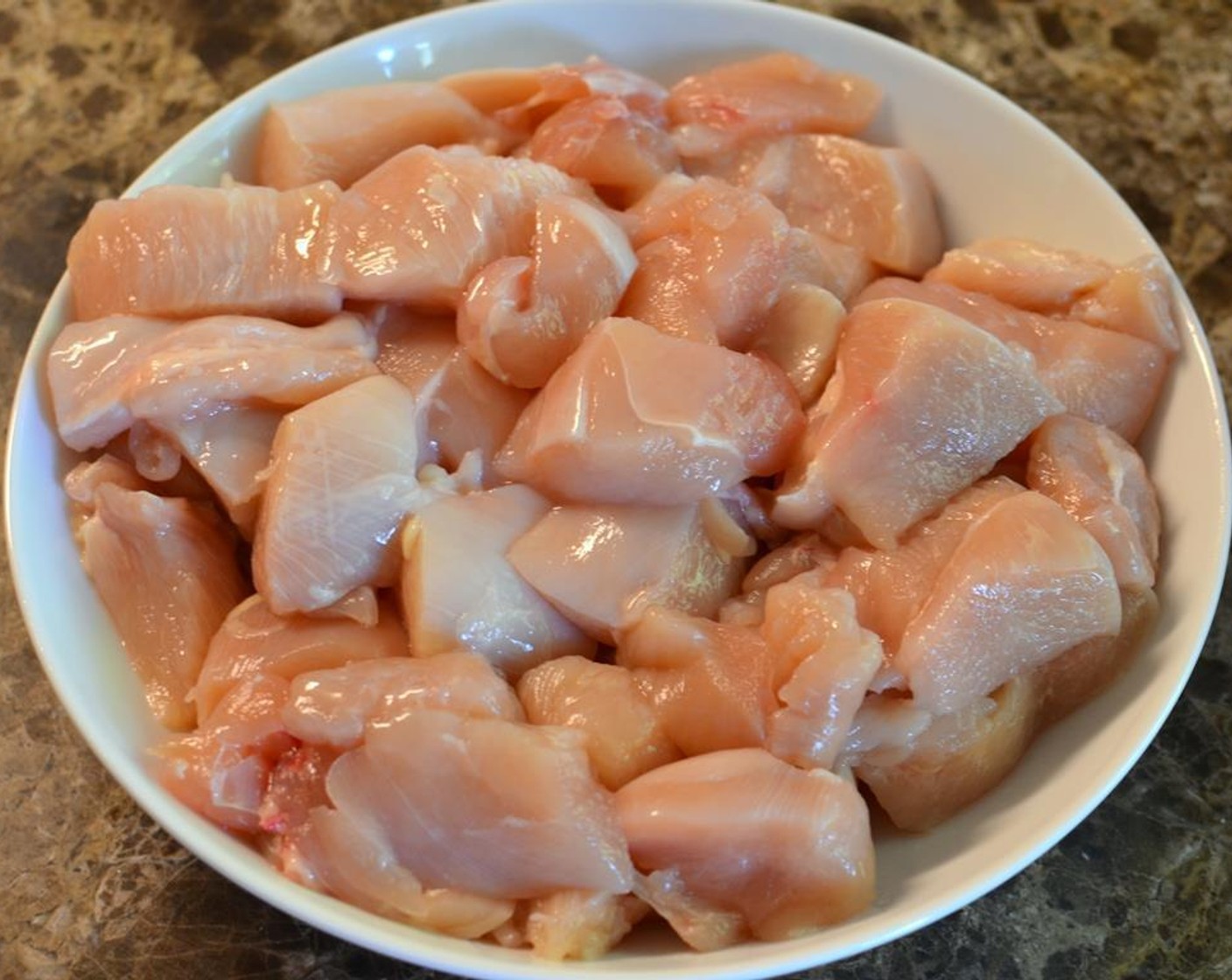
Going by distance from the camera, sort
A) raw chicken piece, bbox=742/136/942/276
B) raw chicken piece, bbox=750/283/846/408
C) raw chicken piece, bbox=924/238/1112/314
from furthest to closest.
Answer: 1. raw chicken piece, bbox=742/136/942/276
2. raw chicken piece, bbox=924/238/1112/314
3. raw chicken piece, bbox=750/283/846/408

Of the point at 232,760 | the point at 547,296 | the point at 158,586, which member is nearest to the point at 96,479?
the point at 158,586

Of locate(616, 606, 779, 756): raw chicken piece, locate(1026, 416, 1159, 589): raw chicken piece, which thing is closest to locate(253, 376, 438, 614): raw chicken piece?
locate(616, 606, 779, 756): raw chicken piece

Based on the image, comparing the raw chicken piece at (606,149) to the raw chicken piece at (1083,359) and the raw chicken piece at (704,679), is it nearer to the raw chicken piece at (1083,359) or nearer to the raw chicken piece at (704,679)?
the raw chicken piece at (1083,359)

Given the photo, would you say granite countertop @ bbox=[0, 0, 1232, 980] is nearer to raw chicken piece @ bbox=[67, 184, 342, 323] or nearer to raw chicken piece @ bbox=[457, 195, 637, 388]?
raw chicken piece @ bbox=[67, 184, 342, 323]

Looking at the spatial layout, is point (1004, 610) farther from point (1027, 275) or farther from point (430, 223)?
point (430, 223)

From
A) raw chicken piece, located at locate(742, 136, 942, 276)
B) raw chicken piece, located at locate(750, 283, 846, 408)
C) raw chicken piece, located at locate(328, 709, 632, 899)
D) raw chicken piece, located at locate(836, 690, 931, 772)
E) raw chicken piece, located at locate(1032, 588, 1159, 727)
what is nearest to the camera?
raw chicken piece, located at locate(328, 709, 632, 899)

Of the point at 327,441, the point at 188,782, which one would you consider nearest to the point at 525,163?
the point at 327,441

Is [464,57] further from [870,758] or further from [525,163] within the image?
[870,758]
